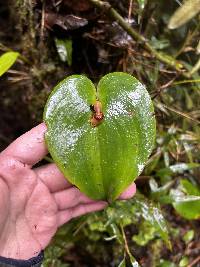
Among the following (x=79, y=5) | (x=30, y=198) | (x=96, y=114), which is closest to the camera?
(x=96, y=114)

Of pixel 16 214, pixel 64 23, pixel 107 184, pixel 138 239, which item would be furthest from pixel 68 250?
pixel 64 23

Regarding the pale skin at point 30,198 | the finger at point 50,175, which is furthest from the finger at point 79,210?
the finger at point 50,175

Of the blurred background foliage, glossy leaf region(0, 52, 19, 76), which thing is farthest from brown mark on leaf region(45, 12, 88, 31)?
glossy leaf region(0, 52, 19, 76)

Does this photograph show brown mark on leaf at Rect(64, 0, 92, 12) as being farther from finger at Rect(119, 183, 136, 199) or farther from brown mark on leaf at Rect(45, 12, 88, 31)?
finger at Rect(119, 183, 136, 199)

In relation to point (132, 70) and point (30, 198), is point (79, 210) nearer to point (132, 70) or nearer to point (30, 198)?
point (30, 198)

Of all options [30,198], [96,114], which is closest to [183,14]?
[96,114]

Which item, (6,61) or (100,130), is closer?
→ (100,130)

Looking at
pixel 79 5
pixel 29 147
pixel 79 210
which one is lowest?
pixel 79 210

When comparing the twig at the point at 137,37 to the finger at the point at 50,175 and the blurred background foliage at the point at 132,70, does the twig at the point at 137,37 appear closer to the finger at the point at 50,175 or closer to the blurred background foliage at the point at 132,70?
the blurred background foliage at the point at 132,70
